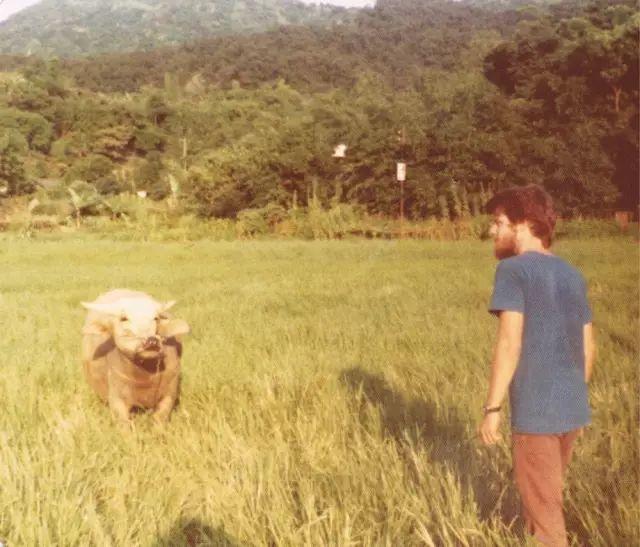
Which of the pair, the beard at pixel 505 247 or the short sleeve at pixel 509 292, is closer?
the short sleeve at pixel 509 292

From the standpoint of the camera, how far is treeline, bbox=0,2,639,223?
53.7 ft

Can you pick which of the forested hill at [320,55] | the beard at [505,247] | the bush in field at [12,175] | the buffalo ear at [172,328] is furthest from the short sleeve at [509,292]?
the forested hill at [320,55]

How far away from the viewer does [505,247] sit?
Answer: 237 cm

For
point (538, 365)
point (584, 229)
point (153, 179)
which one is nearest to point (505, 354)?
point (538, 365)

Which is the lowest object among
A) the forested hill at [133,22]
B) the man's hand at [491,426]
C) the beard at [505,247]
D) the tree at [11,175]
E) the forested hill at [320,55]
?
the man's hand at [491,426]

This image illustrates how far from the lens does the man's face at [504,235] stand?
235 cm

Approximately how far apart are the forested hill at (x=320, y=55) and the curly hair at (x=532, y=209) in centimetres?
4670

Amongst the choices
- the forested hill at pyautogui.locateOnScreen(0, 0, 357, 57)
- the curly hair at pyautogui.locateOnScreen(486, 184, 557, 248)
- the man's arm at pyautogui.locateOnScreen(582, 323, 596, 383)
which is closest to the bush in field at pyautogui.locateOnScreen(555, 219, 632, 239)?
the man's arm at pyautogui.locateOnScreen(582, 323, 596, 383)

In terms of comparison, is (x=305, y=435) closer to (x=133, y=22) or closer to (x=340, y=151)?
(x=340, y=151)

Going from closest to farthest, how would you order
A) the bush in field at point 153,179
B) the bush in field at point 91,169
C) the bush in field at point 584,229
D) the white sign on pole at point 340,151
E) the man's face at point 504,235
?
the man's face at point 504,235 → the bush in field at point 584,229 → the white sign on pole at point 340,151 → the bush in field at point 153,179 → the bush in field at point 91,169

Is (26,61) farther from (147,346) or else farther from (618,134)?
(147,346)

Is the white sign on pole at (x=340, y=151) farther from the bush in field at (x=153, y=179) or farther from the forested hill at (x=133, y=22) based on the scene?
the forested hill at (x=133, y=22)

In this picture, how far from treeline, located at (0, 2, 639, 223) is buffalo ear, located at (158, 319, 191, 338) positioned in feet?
35.1

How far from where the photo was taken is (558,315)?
226 centimetres
